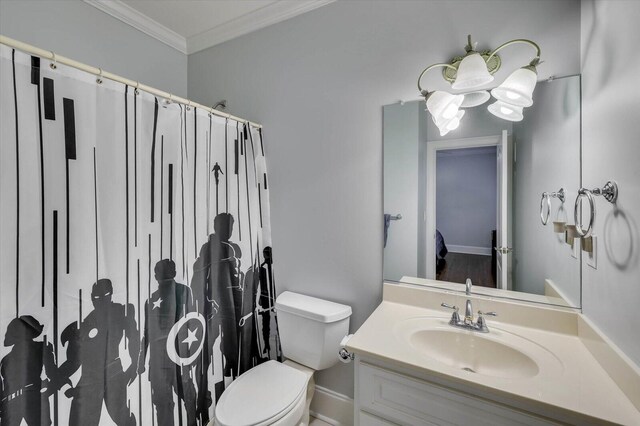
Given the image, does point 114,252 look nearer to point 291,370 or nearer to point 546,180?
point 291,370

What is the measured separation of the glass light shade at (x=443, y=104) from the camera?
1.27m

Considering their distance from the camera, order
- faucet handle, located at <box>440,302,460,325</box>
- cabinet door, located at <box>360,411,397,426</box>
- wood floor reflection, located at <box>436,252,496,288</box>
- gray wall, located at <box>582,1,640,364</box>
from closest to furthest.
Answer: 1. gray wall, located at <box>582,1,640,364</box>
2. cabinet door, located at <box>360,411,397,426</box>
3. faucet handle, located at <box>440,302,460,325</box>
4. wood floor reflection, located at <box>436,252,496,288</box>

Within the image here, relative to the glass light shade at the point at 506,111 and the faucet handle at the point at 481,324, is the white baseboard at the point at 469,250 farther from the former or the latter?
the glass light shade at the point at 506,111

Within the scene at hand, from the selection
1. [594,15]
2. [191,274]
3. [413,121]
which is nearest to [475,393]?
[413,121]

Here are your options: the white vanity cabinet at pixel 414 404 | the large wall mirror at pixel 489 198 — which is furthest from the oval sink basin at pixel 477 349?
the large wall mirror at pixel 489 198

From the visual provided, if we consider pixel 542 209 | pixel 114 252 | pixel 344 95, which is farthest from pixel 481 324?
pixel 114 252

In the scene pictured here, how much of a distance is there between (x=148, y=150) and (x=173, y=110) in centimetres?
24

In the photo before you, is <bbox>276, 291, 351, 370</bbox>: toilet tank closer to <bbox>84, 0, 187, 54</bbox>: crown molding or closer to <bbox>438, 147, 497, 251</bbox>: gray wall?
<bbox>438, 147, 497, 251</bbox>: gray wall

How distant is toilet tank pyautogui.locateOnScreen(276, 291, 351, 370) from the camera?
4.95 ft

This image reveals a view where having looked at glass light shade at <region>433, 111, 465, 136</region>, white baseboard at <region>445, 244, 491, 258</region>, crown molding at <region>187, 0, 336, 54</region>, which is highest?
crown molding at <region>187, 0, 336, 54</region>

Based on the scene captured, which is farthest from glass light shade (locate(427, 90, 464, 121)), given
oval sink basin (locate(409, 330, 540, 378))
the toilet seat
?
the toilet seat

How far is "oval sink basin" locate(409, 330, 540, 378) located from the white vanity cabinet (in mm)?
216

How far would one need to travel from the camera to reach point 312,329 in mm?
1534

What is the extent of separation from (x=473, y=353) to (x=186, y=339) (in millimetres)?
1347
